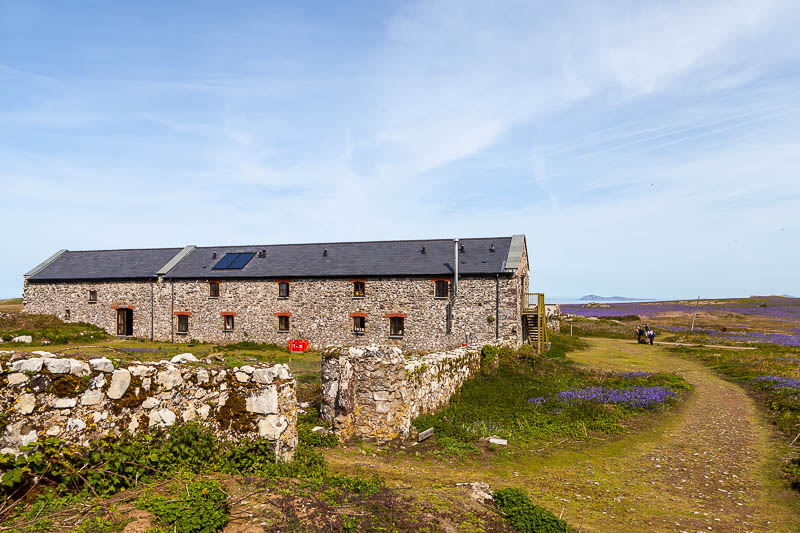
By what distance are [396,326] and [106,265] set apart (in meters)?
26.3

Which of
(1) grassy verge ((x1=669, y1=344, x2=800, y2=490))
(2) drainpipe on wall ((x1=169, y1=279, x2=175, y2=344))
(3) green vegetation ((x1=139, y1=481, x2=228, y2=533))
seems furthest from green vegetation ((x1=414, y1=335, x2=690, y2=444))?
(2) drainpipe on wall ((x1=169, y1=279, x2=175, y2=344))

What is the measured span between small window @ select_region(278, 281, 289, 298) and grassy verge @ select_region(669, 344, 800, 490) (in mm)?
26168

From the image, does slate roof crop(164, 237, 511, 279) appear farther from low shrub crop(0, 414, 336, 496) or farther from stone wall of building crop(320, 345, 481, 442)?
low shrub crop(0, 414, 336, 496)

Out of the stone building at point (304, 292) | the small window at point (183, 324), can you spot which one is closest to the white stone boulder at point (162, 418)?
the stone building at point (304, 292)

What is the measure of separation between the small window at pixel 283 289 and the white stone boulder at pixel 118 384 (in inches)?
1035

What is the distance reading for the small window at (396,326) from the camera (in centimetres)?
2959

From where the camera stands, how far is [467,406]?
13.8 metres

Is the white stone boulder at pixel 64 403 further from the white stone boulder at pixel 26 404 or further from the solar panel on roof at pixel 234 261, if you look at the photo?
the solar panel on roof at pixel 234 261

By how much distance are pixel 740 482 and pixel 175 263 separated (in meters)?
37.1

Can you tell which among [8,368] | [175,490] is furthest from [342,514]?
[8,368]

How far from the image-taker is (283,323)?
32.1m

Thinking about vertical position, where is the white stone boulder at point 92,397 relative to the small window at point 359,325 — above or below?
above

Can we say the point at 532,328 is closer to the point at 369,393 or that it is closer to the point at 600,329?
the point at 600,329

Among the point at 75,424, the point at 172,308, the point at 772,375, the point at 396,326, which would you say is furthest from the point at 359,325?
the point at 75,424
